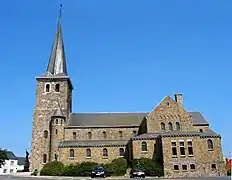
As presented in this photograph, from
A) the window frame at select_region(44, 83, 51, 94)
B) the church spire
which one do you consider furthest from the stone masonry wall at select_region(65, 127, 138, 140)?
the church spire

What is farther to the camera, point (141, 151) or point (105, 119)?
point (105, 119)

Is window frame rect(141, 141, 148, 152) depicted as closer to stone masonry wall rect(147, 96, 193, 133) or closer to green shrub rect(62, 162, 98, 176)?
stone masonry wall rect(147, 96, 193, 133)

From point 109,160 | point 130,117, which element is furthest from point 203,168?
point 130,117

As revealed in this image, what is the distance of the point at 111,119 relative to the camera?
187ft

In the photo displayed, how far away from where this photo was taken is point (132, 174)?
119 feet

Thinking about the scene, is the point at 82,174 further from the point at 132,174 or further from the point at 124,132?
the point at 124,132

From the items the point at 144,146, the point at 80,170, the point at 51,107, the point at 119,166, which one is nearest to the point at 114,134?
the point at 144,146

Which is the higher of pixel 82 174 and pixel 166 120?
pixel 166 120

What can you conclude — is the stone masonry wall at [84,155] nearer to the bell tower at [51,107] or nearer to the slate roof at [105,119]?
the bell tower at [51,107]

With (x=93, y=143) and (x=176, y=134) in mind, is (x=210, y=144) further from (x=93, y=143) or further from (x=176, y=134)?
(x=93, y=143)

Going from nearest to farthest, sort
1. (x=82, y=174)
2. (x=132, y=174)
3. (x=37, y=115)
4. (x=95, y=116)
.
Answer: (x=132, y=174), (x=82, y=174), (x=37, y=115), (x=95, y=116)

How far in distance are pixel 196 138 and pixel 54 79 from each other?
2868 cm

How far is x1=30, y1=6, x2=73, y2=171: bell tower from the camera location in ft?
168

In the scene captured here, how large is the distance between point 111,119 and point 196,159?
19.8 m
